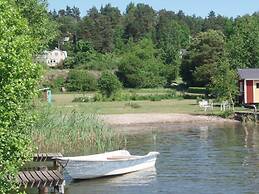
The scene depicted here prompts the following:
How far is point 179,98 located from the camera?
7369cm

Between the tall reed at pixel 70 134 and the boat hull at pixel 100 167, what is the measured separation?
5010mm

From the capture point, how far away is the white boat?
24781 millimetres

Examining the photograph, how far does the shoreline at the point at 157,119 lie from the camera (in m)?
50.5

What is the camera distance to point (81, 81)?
89.1 metres

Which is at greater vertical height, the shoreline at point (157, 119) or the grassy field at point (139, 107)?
the grassy field at point (139, 107)

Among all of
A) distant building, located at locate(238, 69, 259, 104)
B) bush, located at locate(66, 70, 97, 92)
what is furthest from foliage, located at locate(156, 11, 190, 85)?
distant building, located at locate(238, 69, 259, 104)

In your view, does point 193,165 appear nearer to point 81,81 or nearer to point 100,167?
point 100,167

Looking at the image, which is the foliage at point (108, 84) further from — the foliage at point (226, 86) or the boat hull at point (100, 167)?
the boat hull at point (100, 167)

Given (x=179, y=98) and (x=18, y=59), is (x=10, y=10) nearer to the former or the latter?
(x=18, y=59)

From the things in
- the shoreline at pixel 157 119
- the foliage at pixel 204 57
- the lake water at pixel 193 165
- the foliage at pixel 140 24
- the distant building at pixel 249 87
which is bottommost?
the lake water at pixel 193 165

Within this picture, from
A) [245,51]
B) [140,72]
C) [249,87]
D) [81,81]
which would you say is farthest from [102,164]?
[140,72]

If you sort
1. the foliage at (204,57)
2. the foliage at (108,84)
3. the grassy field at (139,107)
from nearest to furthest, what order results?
the grassy field at (139,107) < the foliage at (108,84) < the foliage at (204,57)

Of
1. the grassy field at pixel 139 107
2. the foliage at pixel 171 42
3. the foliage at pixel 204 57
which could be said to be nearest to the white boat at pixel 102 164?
the grassy field at pixel 139 107

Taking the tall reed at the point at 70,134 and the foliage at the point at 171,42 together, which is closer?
the tall reed at the point at 70,134
